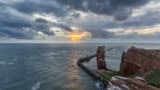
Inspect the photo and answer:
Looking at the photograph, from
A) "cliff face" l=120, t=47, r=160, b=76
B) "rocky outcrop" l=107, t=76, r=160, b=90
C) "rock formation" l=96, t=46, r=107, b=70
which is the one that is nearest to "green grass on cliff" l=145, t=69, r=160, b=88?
"rocky outcrop" l=107, t=76, r=160, b=90

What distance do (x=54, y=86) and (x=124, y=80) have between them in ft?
165

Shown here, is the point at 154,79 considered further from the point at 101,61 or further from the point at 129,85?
the point at 101,61

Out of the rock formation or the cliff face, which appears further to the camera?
the rock formation

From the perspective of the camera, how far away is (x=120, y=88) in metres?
24.8

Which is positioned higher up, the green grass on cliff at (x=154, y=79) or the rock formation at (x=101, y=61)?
the green grass on cliff at (x=154, y=79)

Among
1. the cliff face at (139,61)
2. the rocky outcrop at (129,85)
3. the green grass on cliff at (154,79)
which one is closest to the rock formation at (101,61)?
the cliff face at (139,61)

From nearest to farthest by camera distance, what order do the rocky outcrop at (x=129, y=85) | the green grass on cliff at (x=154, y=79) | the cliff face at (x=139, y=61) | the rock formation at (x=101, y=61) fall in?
the rocky outcrop at (x=129, y=85)
the green grass on cliff at (x=154, y=79)
the cliff face at (x=139, y=61)
the rock formation at (x=101, y=61)

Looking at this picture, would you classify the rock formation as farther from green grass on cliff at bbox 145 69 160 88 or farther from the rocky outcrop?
the rocky outcrop

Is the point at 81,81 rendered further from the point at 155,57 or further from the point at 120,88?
the point at 120,88

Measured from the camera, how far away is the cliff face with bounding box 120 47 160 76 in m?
55.9

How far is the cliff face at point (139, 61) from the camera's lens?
55.9 meters

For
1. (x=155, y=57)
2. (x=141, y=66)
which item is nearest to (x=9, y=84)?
(x=141, y=66)

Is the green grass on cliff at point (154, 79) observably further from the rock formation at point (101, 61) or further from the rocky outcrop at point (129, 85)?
the rock formation at point (101, 61)

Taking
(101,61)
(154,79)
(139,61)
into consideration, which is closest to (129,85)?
(154,79)
